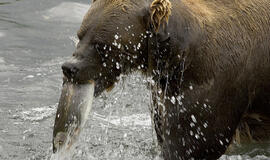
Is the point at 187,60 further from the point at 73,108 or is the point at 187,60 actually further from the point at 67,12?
the point at 67,12

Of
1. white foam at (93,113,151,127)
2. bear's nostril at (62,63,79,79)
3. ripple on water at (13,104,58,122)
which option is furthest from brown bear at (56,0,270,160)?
ripple on water at (13,104,58,122)

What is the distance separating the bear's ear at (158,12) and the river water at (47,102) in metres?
0.51

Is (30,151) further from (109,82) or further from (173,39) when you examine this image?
(173,39)

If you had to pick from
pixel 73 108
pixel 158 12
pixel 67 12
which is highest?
pixel 158 12

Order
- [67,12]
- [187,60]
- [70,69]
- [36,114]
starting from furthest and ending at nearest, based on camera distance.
Result: 1. [67,12]
2. [36,114]
3. [187,60]
4. [70,69]

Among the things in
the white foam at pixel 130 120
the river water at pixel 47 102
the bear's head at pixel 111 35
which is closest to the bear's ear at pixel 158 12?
the bear's head at pixel 111 35

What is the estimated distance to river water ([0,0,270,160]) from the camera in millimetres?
5652

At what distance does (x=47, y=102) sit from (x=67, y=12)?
12.7 feet

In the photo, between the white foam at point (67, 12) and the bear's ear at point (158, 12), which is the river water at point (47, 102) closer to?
the white foam at point (67, 12)

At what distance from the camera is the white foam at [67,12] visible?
10375 millimetres

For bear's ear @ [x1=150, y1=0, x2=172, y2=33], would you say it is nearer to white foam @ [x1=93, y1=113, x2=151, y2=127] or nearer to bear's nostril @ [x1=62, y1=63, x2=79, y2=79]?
bear's nostril @ [x1=62, y1=63, x2=79, y2=79]

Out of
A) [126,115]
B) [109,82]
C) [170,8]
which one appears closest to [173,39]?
[170,8]

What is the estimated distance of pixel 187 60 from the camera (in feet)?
13.6

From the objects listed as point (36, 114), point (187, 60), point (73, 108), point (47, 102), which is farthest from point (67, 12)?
point (73, 108)
